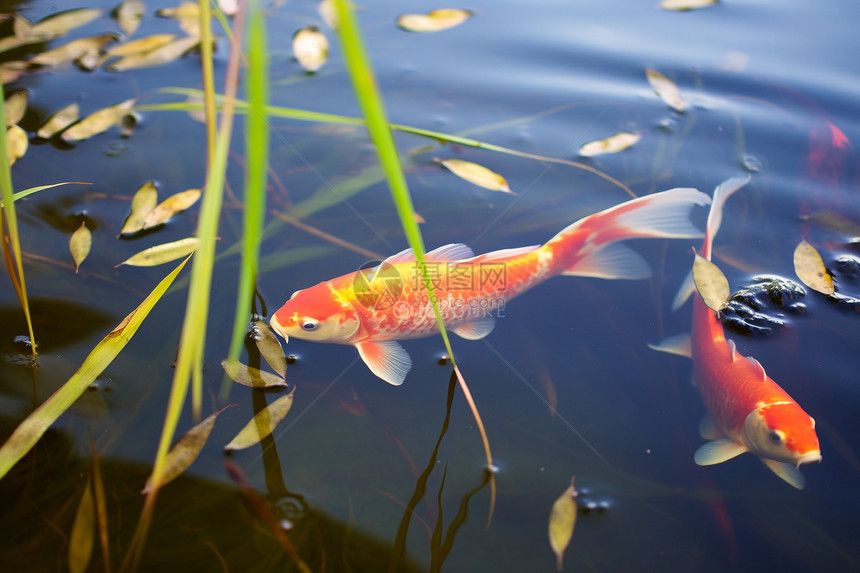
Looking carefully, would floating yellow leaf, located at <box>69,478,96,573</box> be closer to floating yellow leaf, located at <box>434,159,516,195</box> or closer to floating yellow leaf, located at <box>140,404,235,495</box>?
floating yellow leaf, located at <box>140,404,235,495</box>

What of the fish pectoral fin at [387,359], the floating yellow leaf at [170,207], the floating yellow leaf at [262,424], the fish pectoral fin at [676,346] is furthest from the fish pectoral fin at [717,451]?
the floating yellow leaf at [170,207]

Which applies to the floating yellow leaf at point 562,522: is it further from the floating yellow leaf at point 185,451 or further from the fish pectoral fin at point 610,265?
the floating yellow leaf at point 185,451

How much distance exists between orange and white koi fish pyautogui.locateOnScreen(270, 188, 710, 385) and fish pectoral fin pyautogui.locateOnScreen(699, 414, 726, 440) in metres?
0.55

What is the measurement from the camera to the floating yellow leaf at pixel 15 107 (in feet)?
8.22

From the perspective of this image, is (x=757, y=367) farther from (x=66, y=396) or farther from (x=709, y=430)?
(x=66, y=396)

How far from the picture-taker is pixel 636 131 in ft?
8.63

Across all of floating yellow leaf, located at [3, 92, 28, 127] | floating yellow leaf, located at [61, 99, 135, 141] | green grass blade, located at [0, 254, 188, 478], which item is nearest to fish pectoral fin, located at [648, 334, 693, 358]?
green grass blade, located at [0, 254, 188, 478]

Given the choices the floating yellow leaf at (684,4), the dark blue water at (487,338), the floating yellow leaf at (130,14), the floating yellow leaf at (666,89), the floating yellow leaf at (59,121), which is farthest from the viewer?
the floating yellow leaf at (684,4)

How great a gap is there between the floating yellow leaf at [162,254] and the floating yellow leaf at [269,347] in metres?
0.42

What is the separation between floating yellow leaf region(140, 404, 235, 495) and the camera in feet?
4.83

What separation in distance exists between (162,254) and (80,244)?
0.32m

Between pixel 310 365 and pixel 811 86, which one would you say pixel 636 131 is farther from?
pixel 310 365

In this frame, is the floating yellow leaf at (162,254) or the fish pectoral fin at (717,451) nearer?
the fish pectoral fin at (717,451)

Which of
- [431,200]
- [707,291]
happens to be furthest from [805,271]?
[431,200]
